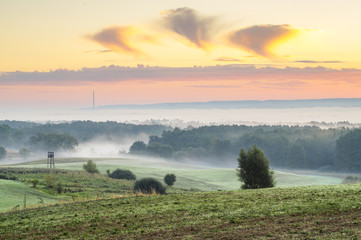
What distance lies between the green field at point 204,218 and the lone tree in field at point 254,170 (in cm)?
2479

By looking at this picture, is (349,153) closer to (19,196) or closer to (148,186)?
(148,186)

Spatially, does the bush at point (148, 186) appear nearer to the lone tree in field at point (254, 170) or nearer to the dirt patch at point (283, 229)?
the lone tree in field at point (254, 170)

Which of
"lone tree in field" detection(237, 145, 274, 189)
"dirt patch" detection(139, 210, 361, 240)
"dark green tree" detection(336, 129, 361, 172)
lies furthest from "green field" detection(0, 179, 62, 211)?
"dark green tree" detection(336, 129, 361, 172)

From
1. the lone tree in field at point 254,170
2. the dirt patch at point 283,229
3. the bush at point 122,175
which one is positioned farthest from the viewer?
the bush at point 122,175

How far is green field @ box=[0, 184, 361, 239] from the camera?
1766 cm

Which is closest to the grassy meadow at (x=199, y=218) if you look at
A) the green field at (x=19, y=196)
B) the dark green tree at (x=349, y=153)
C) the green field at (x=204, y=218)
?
the green field at (x=204, y=218)

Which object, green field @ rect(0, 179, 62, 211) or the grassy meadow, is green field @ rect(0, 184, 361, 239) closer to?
the grassy meadow

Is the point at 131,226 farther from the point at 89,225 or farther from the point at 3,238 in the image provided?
the point at 3,238

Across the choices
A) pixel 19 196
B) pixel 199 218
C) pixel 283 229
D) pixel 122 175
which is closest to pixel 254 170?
pixel 19 196

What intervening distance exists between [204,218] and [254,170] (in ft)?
110

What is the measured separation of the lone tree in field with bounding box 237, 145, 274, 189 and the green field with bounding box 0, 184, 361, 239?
2479 cm

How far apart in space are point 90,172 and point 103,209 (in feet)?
275

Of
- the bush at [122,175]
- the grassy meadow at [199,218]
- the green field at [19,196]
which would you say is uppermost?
the grassy meadow at [199,218]

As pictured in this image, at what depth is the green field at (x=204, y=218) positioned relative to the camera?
17.7 metres
